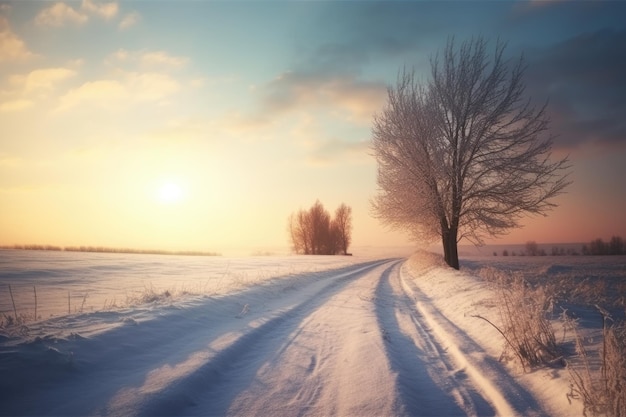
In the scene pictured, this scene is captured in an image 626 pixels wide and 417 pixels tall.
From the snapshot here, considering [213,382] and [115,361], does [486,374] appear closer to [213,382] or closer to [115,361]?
[213,382]

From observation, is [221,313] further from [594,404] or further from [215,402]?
[594,404]

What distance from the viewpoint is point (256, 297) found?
33.1 ft

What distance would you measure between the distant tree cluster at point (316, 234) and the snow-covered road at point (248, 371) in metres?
60.8

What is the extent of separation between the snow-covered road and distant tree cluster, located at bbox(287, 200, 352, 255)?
6079 cm

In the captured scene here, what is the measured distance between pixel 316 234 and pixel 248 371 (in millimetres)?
63583

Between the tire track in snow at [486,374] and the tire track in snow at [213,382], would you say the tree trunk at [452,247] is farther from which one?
the tire track in snow at [213,382]

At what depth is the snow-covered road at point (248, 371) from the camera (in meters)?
3.43

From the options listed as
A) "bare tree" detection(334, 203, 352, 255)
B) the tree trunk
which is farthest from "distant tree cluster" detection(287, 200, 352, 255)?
the tree trunk

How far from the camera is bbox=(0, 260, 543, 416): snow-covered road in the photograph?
3432 mm

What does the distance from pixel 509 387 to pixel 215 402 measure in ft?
12.0

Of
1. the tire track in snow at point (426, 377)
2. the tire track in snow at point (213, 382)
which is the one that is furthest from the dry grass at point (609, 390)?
the tire track in snow at point (213, 382)

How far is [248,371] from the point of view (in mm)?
4469

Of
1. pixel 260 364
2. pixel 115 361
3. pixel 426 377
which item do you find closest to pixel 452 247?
pixel 426 377

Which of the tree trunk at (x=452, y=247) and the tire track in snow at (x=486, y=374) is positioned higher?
the tree trunk at (x=452, y=247)
